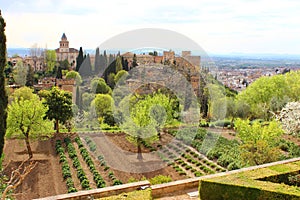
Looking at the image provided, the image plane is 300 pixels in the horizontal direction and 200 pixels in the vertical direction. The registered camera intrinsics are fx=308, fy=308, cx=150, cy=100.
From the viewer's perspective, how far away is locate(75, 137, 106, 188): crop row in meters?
11.0

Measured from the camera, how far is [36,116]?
46.4 ft

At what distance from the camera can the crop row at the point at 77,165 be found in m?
10.9

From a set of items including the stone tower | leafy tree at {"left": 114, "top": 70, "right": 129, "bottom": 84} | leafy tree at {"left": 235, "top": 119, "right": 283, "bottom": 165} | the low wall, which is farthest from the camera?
the stone tower

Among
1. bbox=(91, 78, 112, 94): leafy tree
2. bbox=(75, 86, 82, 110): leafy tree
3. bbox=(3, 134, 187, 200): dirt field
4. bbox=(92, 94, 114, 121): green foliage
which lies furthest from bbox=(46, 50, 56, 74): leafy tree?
bbox=(3, 134, 187, 200): dirt field

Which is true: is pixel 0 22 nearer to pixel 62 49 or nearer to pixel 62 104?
pixel 62 104

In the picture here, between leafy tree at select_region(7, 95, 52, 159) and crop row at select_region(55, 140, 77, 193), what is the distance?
1100mm

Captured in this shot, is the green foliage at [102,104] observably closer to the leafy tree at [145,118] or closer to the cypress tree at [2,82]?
the leafy tree at [145,118]

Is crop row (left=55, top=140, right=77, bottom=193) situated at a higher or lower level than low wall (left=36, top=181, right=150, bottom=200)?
lower

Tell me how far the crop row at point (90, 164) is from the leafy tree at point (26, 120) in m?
1.95

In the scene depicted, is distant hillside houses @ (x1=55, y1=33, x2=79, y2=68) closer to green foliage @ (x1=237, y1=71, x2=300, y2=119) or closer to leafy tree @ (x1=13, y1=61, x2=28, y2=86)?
leafy tree @ (x1=13, y1=61, x2=28, y2=86)

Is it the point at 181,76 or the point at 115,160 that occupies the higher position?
the point at 181,76

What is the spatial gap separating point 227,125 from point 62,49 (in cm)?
3816

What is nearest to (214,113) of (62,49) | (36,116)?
(36,116)

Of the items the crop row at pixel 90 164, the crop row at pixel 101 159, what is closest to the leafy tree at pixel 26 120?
the crop row at pixel 90 164
